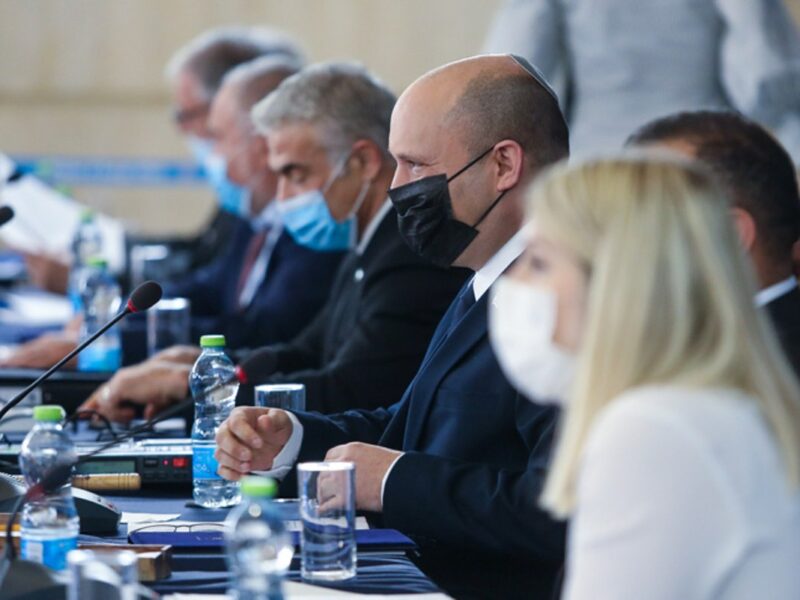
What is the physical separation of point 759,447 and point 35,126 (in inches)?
319

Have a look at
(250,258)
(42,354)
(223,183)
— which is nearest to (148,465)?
(42,354)

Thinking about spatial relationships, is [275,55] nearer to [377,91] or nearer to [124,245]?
[124,245]

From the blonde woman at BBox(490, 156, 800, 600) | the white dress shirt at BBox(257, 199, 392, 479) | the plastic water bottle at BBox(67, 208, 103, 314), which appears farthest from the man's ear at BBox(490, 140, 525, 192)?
the plastic water bottle at BBox(67, 208, 103, 314)

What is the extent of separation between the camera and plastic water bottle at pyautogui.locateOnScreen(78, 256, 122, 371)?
12.5 feet

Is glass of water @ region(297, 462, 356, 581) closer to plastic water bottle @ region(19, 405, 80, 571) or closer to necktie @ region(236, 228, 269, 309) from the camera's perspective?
plastic water bottle @ region(19, 405, 80, 571)

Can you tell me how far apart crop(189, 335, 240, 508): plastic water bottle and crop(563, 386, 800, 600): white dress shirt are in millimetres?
1053

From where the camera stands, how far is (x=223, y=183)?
5.43 m

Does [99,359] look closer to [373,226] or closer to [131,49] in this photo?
[373,226]

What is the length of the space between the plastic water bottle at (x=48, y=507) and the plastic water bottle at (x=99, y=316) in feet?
5.83

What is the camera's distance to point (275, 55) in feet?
17.3

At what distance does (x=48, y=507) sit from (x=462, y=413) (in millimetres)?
634

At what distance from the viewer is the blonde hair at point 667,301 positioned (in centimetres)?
131

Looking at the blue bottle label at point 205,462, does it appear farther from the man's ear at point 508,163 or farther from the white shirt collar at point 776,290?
the white shirt collar at point 776,290

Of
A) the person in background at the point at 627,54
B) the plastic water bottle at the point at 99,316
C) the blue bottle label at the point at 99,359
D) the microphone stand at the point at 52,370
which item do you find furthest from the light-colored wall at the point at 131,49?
the microphone stand at the point at 52,370
